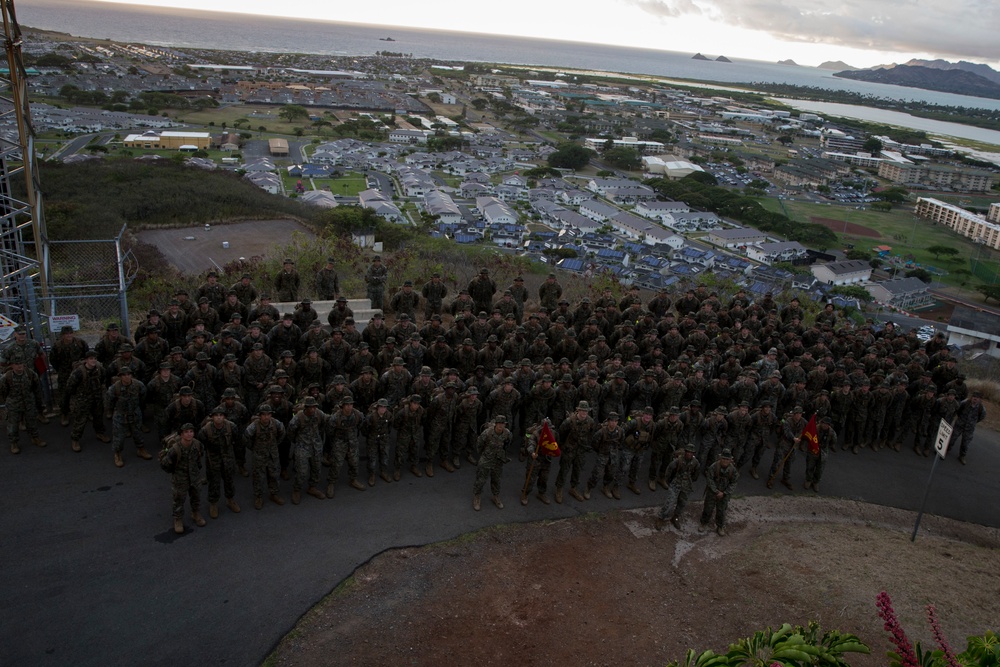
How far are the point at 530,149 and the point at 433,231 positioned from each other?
48754mm

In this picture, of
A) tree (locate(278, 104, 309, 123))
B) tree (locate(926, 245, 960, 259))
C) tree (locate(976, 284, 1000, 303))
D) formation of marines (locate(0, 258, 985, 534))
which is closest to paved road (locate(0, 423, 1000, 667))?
formation of marines (locate(0, 258, 985, 534))

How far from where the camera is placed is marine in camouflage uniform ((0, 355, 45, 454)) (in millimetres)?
9242

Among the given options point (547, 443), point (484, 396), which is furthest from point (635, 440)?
point (484, 396)

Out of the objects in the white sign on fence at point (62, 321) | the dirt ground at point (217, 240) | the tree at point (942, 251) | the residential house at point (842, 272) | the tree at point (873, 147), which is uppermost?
the tree at point (873, 147)

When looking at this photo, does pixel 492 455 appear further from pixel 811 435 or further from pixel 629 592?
pixel 811 435

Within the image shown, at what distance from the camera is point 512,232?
201 ft

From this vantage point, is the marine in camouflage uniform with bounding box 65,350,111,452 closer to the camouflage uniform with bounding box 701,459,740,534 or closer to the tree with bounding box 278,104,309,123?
the camouflage uniform with bounding box 701,459,740,534

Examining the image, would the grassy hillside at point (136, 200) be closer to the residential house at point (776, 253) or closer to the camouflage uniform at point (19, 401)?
the camouflage uniform at point (19, 401)

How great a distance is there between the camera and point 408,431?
982 cm

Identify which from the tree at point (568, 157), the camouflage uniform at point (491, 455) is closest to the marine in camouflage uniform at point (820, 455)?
the camouflage uniform at point (491, 455)

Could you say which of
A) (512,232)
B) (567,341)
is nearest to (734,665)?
(567,341)

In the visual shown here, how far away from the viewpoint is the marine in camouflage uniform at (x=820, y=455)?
430 inches

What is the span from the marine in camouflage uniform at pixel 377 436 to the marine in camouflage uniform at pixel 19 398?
4.58 m

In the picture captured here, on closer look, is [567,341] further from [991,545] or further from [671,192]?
[671,192]
